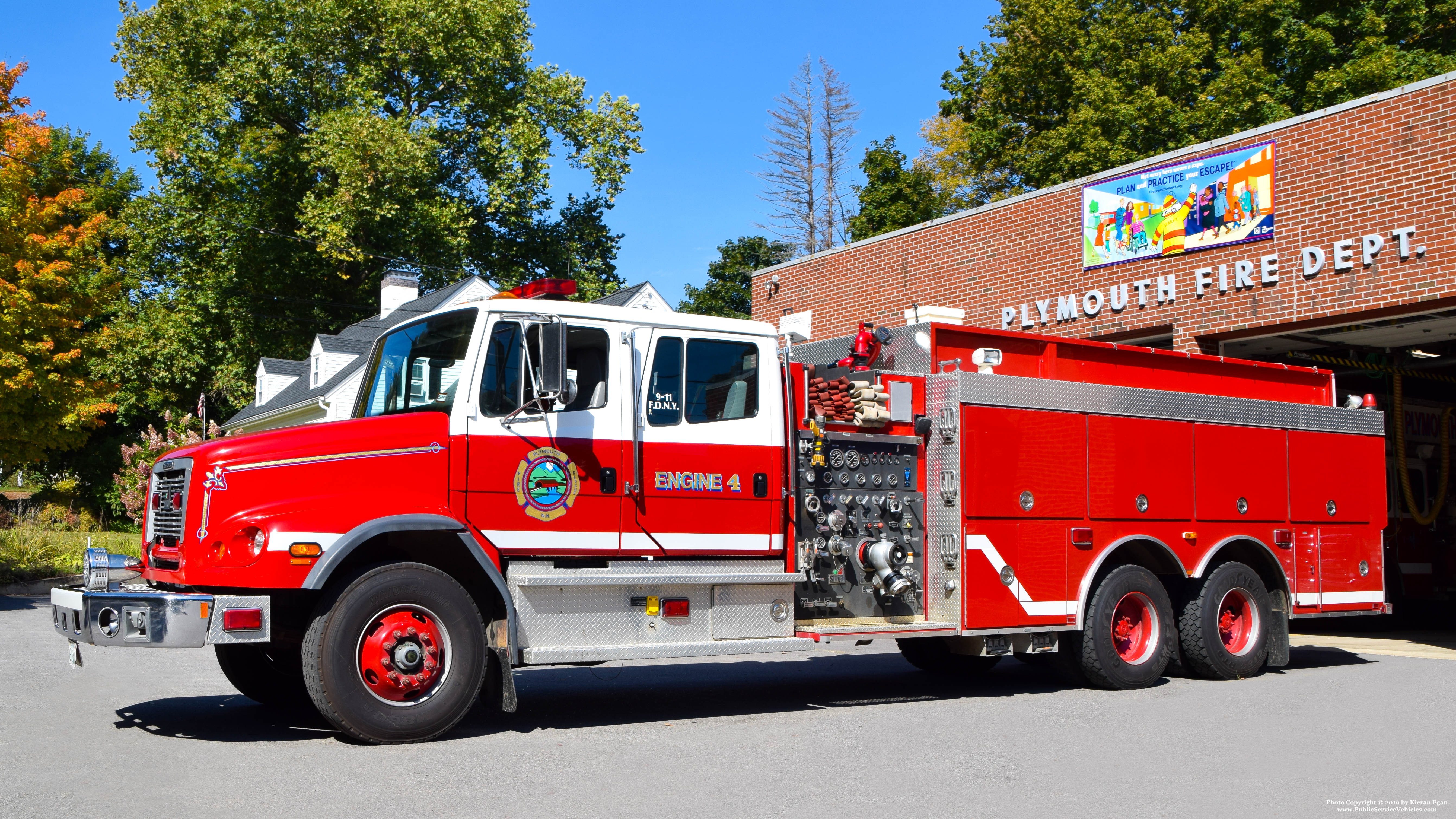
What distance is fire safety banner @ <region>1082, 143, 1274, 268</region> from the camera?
14.6 meters

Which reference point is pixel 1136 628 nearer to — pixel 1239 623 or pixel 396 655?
pixel 1239 623

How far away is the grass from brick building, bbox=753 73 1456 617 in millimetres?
14890

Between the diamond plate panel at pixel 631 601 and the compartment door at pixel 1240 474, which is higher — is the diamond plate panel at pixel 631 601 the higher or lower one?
the lower one

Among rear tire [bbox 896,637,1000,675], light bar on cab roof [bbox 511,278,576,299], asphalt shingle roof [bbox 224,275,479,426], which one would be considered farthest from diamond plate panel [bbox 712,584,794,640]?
asphalt shingle roof [bbox 224,275,479,426]

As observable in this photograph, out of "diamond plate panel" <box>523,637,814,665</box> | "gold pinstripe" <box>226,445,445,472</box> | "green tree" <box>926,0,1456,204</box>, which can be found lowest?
"diamond plate panel" <box>523,637,814,665</box>

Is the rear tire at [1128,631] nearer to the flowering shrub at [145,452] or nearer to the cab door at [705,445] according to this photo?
the cab door at [705,445]

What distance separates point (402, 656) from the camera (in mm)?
6820

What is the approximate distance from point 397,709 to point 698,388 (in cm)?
289

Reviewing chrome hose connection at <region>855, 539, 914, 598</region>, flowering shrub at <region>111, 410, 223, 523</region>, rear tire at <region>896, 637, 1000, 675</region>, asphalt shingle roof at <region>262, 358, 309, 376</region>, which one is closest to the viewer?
chrome hose connection at <region>855, 539, 914, 598</region>

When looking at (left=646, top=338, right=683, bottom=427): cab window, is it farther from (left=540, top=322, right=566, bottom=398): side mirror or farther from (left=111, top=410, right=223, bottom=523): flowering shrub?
(left=111, top=410, right=223, bottom=523): flowering shrub

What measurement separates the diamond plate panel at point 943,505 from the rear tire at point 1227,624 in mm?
2732

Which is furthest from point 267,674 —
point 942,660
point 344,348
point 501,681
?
point 344,348

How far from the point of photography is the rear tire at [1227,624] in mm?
10258

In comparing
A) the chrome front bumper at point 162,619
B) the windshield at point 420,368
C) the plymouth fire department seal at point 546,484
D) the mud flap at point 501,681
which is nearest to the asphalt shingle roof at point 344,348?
the windshield at point 420,368
